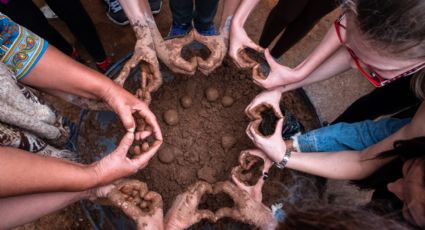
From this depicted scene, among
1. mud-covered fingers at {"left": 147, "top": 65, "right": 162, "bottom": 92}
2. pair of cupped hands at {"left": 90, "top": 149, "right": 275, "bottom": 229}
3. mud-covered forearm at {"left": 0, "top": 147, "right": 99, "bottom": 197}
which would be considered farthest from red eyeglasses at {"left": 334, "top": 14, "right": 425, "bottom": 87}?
mud-covered forearm at {"left": 0, "top": 147, "right": 99, "bottom": 197}

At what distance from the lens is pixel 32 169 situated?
2.22ft

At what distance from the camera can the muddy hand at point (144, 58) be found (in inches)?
39.9

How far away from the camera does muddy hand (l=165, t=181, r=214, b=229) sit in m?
0.90

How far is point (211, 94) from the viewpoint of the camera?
1252 mm

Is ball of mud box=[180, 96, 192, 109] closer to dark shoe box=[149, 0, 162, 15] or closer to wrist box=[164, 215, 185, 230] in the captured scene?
wrist box=[164, 215, 185, 230]

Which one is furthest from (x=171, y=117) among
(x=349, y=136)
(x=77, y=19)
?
(x=349, y=136)

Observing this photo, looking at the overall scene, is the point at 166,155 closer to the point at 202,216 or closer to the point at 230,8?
the point at 202,216

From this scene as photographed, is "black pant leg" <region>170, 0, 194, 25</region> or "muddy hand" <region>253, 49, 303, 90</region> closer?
"muddy hand" <region>253, 49, 303, 90</region>

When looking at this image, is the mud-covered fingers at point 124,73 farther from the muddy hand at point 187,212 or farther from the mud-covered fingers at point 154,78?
the muddy hand at point 187,212

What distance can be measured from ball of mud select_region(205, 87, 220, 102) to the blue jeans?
0.34 meters

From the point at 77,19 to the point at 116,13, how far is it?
449 mm

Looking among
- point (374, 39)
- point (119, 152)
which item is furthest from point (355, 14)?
point (119, 152)

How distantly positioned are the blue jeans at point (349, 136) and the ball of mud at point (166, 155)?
1.49ft

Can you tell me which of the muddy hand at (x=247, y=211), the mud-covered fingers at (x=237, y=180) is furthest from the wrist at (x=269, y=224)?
the mud-covered fingers at (x=237, y=180)
